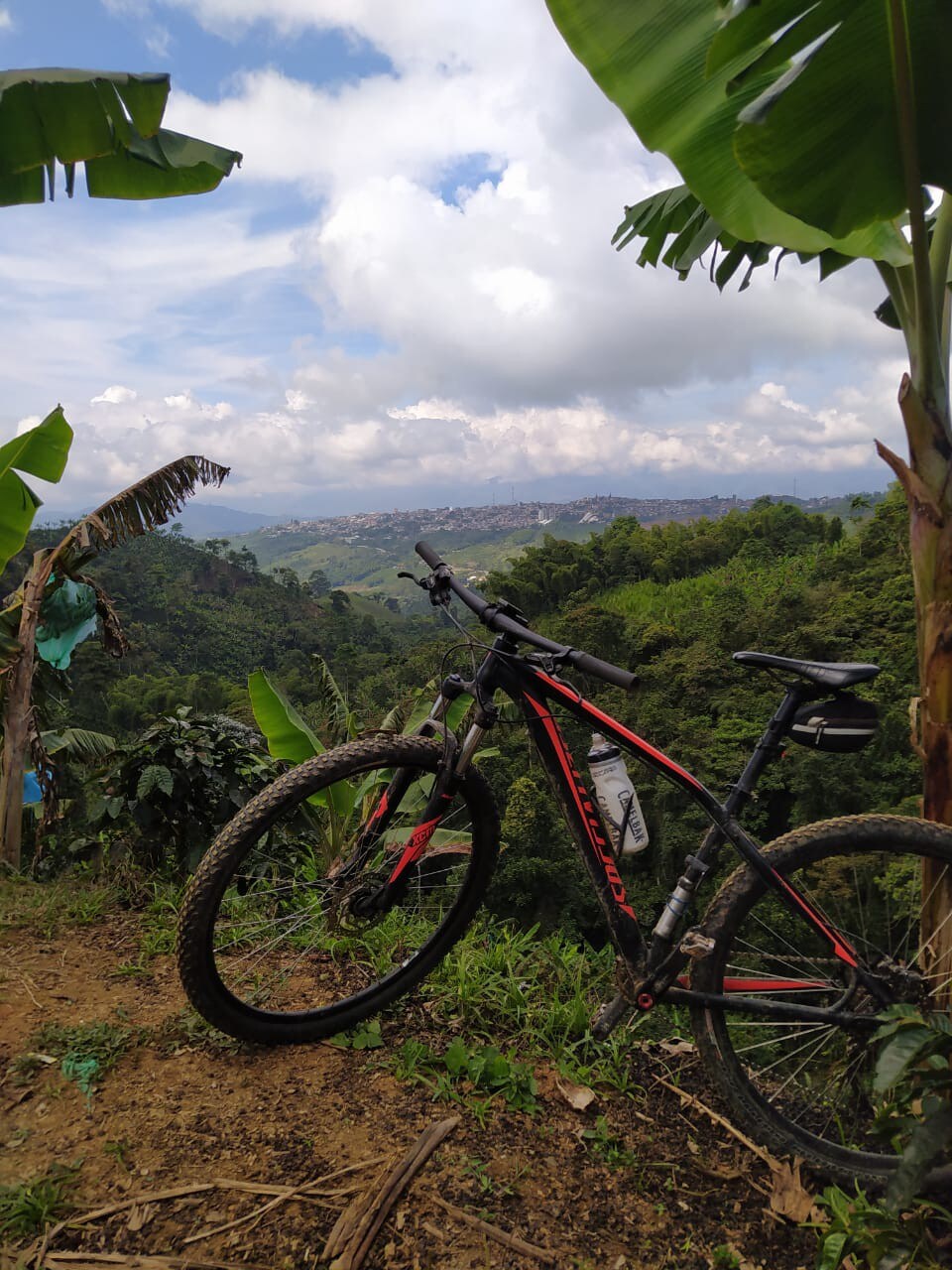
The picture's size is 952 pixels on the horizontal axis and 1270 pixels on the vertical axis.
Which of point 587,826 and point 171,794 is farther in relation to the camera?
point 171,794

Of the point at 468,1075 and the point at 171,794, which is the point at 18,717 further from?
the point at 468,1075

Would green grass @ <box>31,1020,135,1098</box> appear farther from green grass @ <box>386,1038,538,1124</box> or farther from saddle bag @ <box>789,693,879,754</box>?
saddle bag @ <box>789,693,879,754</box>

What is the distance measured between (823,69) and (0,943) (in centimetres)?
361

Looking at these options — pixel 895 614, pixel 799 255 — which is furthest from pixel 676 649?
pixel 799 255

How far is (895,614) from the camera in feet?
56.4

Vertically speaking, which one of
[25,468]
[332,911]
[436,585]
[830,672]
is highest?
[25,468]

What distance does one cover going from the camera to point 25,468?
3.77 meters

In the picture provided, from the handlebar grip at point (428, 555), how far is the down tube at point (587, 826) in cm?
48

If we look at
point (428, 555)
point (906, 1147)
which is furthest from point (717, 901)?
point (428, 555)

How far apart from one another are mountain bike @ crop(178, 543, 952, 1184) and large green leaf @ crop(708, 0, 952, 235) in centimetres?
114

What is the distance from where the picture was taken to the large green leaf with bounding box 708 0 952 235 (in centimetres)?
160

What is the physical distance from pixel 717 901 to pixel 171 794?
2286mm

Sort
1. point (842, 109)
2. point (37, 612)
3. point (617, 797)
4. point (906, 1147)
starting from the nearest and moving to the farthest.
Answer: point (906, 1147) < point (842, 109) < point (617, 797) < point (37, 612)

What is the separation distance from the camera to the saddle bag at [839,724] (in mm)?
1860
